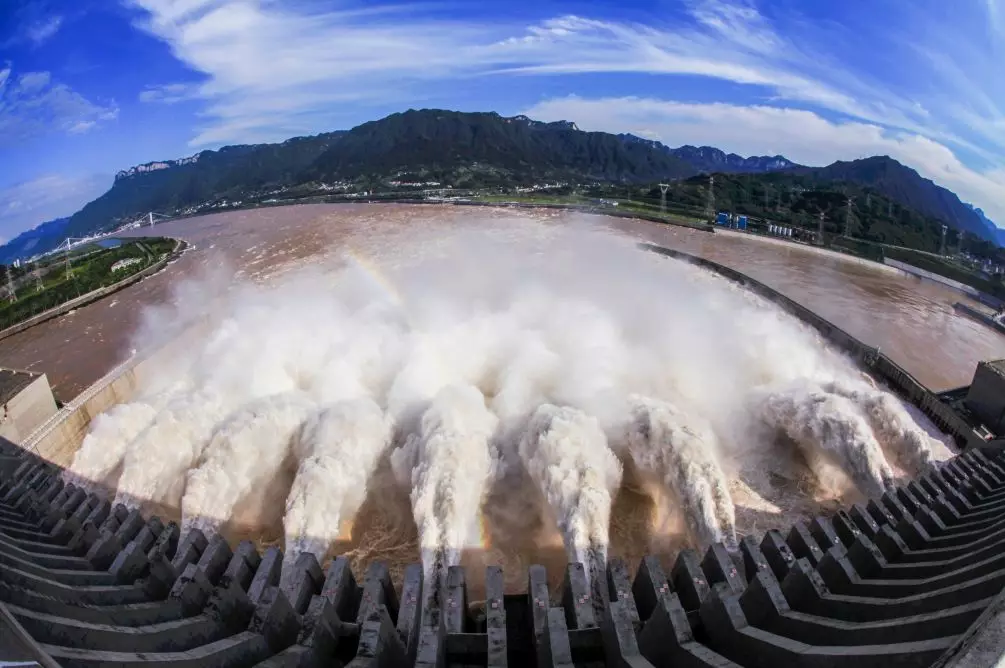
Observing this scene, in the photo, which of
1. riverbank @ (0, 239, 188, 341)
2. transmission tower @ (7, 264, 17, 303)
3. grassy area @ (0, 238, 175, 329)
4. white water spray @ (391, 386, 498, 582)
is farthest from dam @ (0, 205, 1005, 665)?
transmission tower @ (7, 264, 17, 303)

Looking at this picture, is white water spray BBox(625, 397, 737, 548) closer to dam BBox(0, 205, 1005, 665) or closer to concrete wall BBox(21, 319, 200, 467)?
dam BBox(0, 205, 1005, 665)

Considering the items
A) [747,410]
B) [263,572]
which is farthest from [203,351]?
[747,410]

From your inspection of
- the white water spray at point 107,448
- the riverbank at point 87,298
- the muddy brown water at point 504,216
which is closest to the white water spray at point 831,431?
the muddy brown water at point 504,216

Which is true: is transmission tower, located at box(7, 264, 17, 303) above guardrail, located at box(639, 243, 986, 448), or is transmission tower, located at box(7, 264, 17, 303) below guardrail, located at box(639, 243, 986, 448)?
above

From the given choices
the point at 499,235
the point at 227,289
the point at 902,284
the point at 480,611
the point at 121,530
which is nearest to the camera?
the point at 480,611

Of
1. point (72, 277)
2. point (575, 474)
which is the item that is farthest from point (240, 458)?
point (72, 277)

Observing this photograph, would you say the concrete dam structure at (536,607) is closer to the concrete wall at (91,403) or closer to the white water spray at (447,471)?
the white water spray at (447,471)

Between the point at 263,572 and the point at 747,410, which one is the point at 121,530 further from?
the point at 747,410
